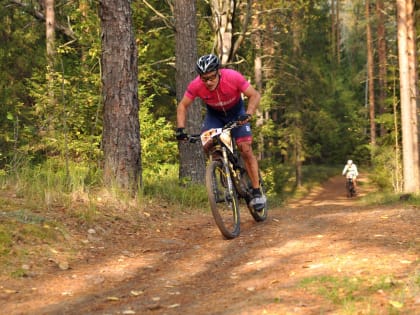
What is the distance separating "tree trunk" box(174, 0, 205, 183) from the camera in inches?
457

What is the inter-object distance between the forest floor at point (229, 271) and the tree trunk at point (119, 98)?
42.5 inches

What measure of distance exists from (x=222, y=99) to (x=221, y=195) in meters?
1.17

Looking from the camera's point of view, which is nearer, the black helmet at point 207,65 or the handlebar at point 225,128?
the black helmet at point 207,65

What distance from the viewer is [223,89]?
6867 millimetres

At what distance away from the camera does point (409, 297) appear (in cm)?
365

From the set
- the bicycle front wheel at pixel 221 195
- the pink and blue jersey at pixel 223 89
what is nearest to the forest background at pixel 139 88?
the bicycle front wheel at pixel 221 195

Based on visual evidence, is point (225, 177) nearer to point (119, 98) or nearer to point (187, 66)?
point (119, 98)

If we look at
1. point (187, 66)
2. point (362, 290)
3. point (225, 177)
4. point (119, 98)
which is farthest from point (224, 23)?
point (362, 290)

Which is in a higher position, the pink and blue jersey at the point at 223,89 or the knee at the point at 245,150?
the pink and blue jersey at the point at 223,89

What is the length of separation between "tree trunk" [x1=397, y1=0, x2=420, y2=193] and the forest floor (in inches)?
499

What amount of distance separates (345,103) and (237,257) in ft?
153

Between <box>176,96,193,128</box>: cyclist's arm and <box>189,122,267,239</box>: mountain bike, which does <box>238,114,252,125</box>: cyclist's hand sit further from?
<box>176,96,193,128</box>: cyclist's arm

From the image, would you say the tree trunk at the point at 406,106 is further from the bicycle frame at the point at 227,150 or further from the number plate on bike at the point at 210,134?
the number plate on bike at the point at 210,134

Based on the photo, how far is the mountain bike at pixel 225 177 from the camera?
A: 6738 mm
